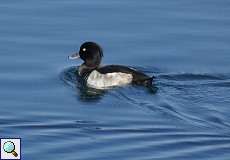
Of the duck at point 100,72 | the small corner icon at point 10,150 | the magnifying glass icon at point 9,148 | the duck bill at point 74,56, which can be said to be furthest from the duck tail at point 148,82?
the magnifying glass icon at point 9,148

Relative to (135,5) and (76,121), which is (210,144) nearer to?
(76,121)

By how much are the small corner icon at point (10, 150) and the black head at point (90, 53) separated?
215 inches

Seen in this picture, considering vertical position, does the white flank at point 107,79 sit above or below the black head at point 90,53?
below

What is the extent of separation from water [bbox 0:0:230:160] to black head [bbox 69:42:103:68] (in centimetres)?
26

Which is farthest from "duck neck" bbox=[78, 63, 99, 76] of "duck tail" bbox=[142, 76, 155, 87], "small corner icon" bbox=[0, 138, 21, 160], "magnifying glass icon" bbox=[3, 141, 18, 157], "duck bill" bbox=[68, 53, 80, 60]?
"magnifying glass icon" bbox=[3, 141, 18, 157]

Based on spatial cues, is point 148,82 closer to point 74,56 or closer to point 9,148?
point 74,56

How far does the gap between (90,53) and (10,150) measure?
616 cm

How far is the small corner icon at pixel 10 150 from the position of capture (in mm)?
13054

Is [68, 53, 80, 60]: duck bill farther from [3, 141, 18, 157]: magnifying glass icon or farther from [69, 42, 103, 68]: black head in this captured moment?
[3, 141, 18, 157]: magnifying glass icon

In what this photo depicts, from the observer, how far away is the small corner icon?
13.1 metres

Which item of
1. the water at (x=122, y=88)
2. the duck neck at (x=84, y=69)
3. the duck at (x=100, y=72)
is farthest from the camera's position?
the duck neck at (x=84, y=69)

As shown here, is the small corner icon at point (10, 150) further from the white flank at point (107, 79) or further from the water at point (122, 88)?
the white flank at point (107, 79)

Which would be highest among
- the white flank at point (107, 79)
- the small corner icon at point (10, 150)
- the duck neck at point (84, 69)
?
the duck neck at point (84, 69)

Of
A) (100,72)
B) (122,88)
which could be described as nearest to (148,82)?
(122,88)
